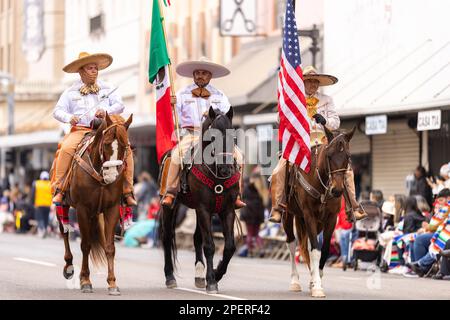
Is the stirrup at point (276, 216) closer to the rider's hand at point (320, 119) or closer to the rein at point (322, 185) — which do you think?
the rein at point (322, 185)

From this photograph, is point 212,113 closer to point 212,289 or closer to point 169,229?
point 212,289

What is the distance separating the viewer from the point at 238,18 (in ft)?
129

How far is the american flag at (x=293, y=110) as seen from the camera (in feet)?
59.1

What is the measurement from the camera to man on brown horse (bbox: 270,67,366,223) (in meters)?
18.2

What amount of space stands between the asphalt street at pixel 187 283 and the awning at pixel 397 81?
13.5 feet

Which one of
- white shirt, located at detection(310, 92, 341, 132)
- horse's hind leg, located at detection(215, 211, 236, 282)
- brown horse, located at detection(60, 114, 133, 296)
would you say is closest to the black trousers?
white shirt, located at detection(310, 92, 341, 132)

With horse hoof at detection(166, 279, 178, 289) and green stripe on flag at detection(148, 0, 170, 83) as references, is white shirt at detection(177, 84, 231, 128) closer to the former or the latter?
green stripe on flag at detection(148, 0, 170, 83)

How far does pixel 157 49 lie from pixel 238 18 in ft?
67.0

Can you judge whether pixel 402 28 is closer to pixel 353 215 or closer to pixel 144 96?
pixel 353 215

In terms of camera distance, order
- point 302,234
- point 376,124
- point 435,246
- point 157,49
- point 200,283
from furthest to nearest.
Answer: point 376,124, point 435,246, point 157,49, point 302,234, point 200,283

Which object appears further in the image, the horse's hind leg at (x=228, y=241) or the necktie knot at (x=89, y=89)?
the necktie knot at (x=89, y=89)

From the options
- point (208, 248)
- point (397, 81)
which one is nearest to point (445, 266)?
point (208, 248)

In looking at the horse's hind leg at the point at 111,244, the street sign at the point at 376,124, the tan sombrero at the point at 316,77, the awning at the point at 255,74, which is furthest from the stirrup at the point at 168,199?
the awning at the point at 255,74
